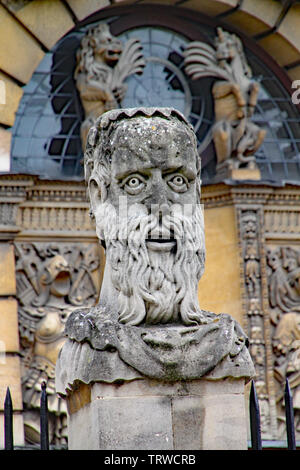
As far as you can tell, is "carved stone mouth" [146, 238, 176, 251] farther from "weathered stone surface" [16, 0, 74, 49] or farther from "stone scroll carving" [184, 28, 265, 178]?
"stone scroll carving" [184, 28, 265, 178]

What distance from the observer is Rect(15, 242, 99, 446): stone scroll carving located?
1164cm

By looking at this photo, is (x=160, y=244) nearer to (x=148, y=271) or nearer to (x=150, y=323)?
(x=148, y=271)

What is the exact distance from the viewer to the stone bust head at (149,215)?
5.91m

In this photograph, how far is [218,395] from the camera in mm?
5785

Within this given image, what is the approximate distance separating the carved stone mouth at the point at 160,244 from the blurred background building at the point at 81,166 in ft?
18.8

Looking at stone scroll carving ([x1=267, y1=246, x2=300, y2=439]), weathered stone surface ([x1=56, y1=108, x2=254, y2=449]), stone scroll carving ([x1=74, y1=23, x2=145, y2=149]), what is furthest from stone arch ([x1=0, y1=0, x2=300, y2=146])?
weathered stone surface ([x1=56, y1=108, x2=254, y2=449])

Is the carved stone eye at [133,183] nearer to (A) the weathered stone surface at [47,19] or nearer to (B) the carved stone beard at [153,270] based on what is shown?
(B) the carved stone beard at [153,270]

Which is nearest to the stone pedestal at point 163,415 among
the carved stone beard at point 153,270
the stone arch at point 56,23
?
the carved stone beard at point 153,270

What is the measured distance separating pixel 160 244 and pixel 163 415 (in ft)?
2.61

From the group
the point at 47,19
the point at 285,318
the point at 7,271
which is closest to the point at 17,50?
the point at 47,19

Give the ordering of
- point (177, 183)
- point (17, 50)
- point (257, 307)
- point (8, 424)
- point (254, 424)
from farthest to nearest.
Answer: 1. point (257, 307)
2. point (17, 50)
3. point (177, 183)
4. point (8, 424)
5. point (254, 424)

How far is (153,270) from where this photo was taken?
594cm
